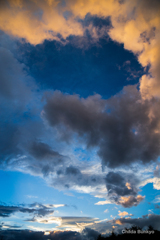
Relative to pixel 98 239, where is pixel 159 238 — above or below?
above

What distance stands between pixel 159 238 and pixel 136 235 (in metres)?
10.4

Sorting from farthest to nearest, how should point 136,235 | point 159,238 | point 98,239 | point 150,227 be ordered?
point 98,239, point 150,227, point 136,235, point 159,238

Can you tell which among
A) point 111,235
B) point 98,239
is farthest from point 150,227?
point 98,239

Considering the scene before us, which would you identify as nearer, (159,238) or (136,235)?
(159,238)

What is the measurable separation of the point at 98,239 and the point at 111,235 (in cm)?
864

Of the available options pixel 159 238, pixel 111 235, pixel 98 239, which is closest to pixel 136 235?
pixel 159 238

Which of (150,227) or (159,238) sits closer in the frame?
(159,238)

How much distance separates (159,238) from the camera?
57906 millimetres

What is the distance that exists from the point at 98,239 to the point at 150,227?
30.0 metres

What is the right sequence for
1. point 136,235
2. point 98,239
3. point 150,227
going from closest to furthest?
point 136,235 < point 150,227 < point 98,239

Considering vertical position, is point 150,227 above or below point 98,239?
above

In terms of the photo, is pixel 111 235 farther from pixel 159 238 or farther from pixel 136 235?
pixel 159 238

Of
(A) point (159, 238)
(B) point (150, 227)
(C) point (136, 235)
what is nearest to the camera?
(A) point (159, 238)

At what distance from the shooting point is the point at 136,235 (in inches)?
2527
